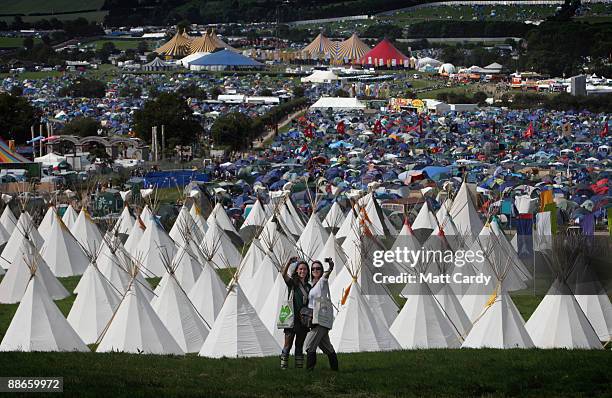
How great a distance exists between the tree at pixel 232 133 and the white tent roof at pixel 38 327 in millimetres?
47225

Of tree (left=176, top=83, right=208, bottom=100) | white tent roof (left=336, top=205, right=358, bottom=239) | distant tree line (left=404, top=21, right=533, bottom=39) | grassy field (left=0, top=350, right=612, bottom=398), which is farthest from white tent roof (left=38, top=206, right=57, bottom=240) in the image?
distant tree line (left=404, top=21, right=533, bottom=39)

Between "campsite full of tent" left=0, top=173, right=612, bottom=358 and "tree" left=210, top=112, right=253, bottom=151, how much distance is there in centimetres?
3551

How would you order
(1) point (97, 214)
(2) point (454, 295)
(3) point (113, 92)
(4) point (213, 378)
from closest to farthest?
(4) point (213, 378) < (2) point (454, 295) < (1) point (97, 214) < (3) point (113, 92)

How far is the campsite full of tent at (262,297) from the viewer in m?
22.0

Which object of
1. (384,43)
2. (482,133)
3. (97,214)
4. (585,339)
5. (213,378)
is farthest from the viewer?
(384,43)

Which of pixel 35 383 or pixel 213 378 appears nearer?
pixel 35 383

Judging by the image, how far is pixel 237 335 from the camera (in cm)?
2147

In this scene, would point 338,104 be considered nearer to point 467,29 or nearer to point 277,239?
point 277,239

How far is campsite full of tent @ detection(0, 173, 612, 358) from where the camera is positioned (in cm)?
2198

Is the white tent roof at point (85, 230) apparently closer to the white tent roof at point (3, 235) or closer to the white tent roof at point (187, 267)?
the white tent roof at point (3, 235)

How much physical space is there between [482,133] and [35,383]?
5721 cm

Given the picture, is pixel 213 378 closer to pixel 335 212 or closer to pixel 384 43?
pixel 335 212

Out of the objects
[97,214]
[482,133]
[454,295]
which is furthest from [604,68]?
[454,295]

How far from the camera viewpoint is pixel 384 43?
144875 mm
